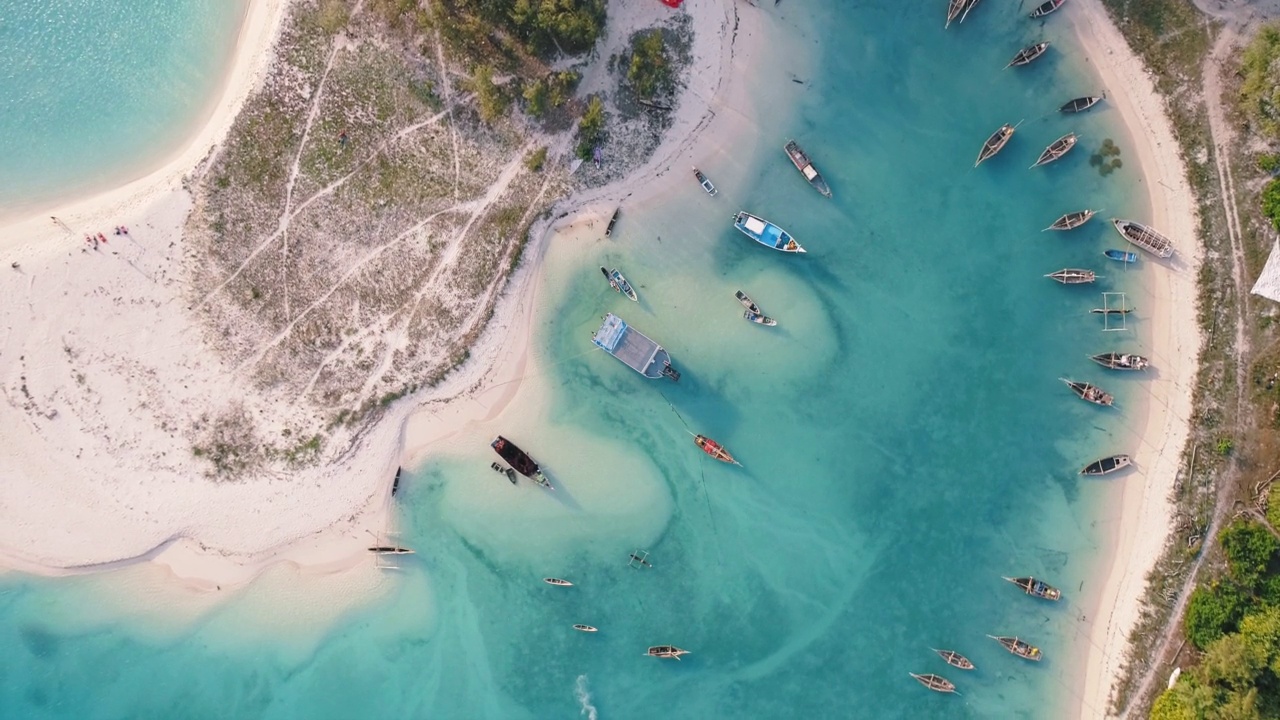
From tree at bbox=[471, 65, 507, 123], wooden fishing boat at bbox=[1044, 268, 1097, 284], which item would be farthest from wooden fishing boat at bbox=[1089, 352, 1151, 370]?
tree at bbox=[471, 65, 507, 123]

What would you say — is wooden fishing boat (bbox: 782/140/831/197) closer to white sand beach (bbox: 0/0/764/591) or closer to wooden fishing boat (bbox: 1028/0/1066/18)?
white sand beach (bbox: 0/0/764/591)

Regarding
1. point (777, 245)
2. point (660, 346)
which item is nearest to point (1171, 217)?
point (777, 245)

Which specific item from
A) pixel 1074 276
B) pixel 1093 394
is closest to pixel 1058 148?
pixel 1074 276

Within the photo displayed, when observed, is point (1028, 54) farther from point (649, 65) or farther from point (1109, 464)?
point (1109, 464)

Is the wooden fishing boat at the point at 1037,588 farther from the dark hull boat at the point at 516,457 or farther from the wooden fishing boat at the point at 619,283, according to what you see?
the dark hull boat at the point at 516,457

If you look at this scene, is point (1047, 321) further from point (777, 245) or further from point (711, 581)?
point (711, 581)
